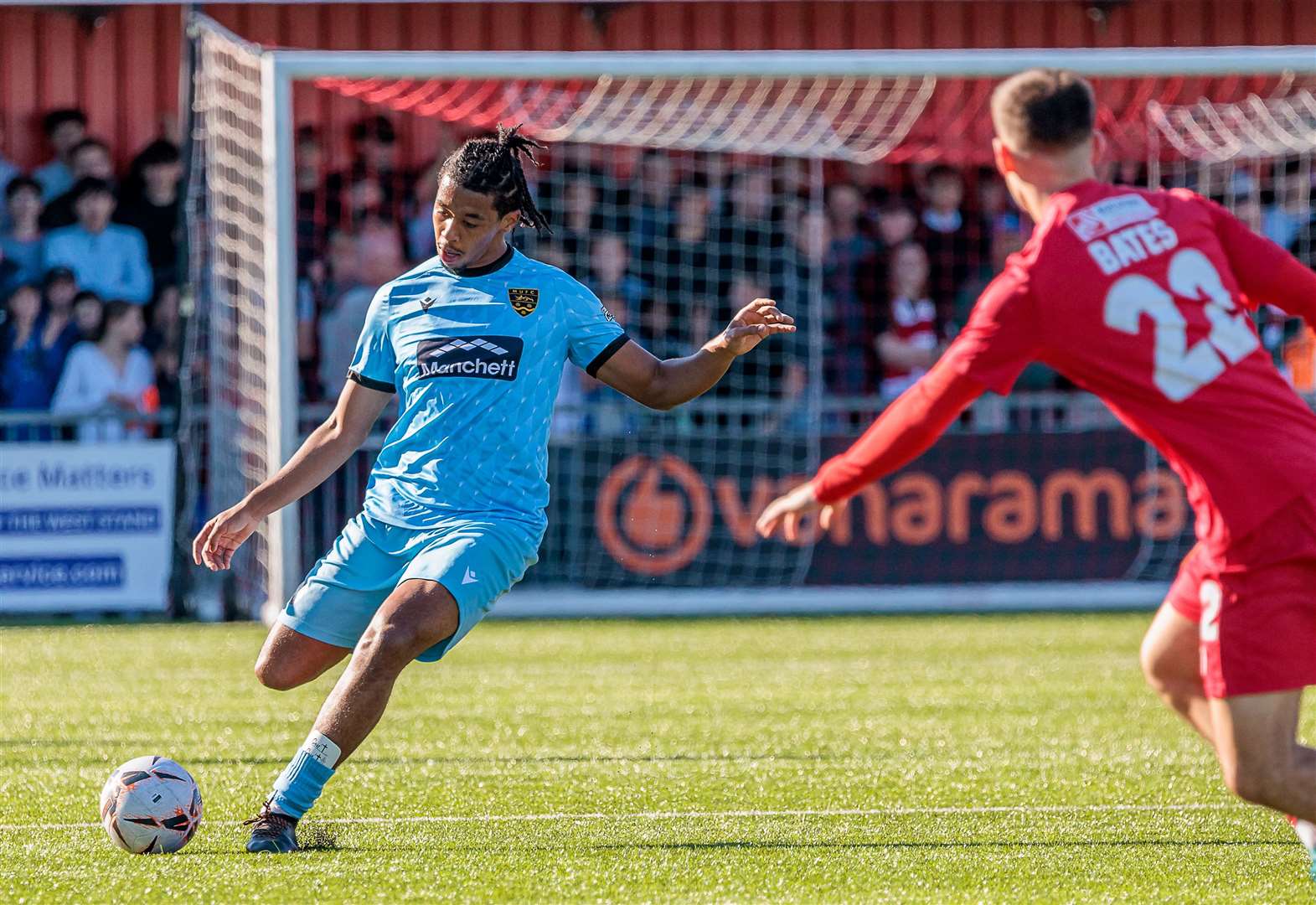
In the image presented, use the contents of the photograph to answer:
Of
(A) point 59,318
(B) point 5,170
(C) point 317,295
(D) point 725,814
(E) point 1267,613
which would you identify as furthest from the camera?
(B) point 5,170

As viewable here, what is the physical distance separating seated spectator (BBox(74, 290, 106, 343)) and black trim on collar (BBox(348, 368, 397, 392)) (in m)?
7.83

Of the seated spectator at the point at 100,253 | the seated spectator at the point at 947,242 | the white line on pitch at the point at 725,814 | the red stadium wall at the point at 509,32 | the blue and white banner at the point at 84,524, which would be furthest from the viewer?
the red stadium wall at the point at 509,32

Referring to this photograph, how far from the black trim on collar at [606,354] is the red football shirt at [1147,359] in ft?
5.18

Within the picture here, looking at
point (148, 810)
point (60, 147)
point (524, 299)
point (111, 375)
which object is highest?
point (60, 147)

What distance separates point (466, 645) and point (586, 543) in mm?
1902

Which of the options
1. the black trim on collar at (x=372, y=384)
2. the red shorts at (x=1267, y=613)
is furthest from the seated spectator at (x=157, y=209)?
the red shorts at (x=1267, y=613)

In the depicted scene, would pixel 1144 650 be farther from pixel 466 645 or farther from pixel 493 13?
pixel 493 13

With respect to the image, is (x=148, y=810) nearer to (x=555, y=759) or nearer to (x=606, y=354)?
(x=606, y=354)

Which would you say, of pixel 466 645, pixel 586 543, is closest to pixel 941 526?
pixel 586 543

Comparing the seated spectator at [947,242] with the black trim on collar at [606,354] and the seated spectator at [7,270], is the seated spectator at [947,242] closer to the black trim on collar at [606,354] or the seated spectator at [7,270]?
the seated spectator at [7,270]

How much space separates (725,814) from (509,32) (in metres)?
11.0

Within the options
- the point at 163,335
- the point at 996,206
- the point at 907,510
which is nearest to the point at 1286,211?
the point at 996,206

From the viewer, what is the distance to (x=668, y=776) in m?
6.86

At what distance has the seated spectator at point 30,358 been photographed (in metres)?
13.2
